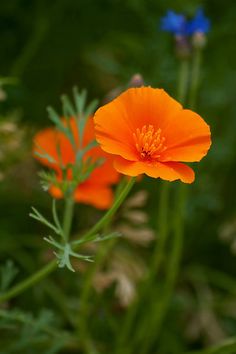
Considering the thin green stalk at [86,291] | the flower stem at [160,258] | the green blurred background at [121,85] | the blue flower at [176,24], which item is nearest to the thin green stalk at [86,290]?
the thin green stalk at [86,291]

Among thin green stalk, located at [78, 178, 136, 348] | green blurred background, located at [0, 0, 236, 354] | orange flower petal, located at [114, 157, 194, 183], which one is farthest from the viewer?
green blurred background, located at [0, 0, 236, 354]

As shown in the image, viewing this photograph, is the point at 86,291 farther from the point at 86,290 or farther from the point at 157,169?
the point at 157,169

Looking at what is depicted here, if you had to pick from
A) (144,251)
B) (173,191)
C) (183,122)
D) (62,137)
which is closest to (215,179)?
(173,191)

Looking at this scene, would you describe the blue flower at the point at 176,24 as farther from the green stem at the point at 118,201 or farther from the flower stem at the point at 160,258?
the green stem at the point at 118,201

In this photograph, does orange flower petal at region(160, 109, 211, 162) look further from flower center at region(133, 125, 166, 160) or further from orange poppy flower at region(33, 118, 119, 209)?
orange poppy flower at region(33, 118, 119, 209)

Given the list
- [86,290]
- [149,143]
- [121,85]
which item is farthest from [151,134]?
[121,85]

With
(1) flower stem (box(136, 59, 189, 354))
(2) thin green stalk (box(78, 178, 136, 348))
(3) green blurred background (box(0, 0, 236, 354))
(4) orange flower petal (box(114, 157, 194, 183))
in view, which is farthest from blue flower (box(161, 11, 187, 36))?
(4) orange flower petal (box(114, 157, 194, 183))
